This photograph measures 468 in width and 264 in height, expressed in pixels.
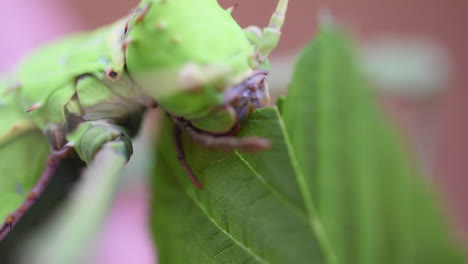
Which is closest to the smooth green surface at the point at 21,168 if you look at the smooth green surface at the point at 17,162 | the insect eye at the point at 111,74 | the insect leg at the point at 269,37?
the smooth green surface at the point at 17,162

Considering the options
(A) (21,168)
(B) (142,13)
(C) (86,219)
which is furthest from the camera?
(A) (21,168)

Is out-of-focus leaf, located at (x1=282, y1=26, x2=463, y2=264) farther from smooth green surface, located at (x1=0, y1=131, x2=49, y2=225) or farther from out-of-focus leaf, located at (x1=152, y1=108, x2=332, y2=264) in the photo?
smooth green surface, located at (x1=0, y1=131, x2=49, y2=225)

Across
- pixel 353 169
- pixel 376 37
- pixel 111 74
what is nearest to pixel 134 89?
pixel 111 74

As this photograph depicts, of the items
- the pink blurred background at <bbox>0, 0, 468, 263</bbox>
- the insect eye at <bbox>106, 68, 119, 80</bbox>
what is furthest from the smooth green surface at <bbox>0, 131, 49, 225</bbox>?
the pink blurred background at <bbox>0, 0, 468, 263</bbox>

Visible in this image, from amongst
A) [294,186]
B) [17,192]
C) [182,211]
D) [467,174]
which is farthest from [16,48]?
[467,174]

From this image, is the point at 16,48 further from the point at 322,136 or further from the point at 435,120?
the point at 322,136

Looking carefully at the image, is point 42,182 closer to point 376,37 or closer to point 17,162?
point 17,162
